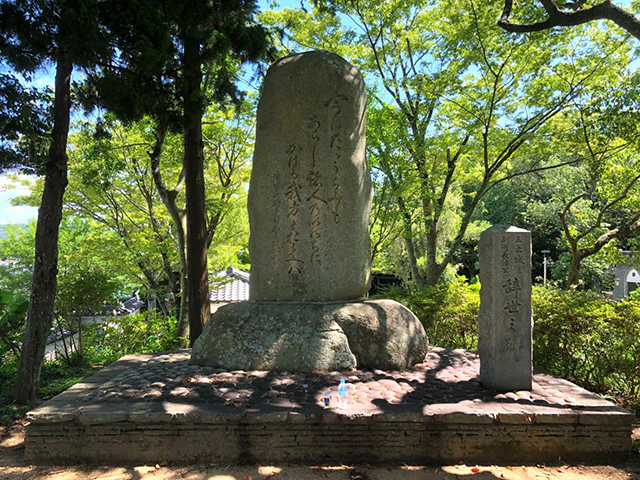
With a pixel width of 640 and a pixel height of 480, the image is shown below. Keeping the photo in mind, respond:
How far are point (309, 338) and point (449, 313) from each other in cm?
362

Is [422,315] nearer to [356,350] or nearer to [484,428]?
[356,350]

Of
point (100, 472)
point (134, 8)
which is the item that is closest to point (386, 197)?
point (134, 8)

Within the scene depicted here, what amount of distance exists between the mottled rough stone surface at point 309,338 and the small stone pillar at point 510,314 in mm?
1177

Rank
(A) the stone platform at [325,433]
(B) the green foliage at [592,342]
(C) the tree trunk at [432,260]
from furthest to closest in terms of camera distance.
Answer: (C) the tree trunk at [432,260] → (B) the green foliage at [592,342] → (A) the stone platform at [325,433]

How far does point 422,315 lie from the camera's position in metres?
7.79

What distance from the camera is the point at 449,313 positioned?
734 centimetres

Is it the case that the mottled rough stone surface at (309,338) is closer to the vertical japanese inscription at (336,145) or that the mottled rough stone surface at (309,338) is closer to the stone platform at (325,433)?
the stone platform at (325,433)

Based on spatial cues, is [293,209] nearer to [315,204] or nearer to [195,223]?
[315,204]

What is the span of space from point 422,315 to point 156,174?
A: 6037 mm

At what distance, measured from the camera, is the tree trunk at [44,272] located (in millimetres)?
5199

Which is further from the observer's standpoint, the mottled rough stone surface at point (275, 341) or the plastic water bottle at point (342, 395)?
the mottled rough stone surface at point (275, 341)

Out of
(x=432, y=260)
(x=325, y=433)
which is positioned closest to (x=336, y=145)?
(x=325, y=433)

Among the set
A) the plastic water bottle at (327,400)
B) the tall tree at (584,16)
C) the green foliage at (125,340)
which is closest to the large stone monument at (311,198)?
the plastic water bottle at (327,400)

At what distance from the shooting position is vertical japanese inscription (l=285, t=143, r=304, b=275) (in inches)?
214
